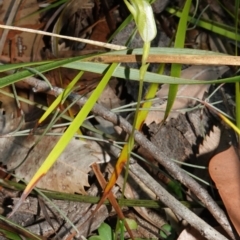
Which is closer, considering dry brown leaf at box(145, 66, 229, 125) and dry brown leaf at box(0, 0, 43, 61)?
dry brown leaf at box(145, 66, 229, 125)

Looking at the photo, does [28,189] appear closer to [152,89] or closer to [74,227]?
[74,227]

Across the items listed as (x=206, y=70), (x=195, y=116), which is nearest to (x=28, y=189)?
(x=195, y=116)

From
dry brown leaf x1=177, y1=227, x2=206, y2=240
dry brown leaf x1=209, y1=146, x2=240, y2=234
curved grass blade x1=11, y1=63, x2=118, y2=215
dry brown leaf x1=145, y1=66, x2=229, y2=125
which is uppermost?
curved grass blade x1=11, y1=63, x2=118, y2=215

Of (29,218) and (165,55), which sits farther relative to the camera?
(29,218)

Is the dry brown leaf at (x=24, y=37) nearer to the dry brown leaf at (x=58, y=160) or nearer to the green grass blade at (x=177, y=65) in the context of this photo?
the dry brown leaf at (x=58, y=160)

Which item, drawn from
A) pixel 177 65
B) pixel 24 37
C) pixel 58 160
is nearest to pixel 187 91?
pixel 177 65

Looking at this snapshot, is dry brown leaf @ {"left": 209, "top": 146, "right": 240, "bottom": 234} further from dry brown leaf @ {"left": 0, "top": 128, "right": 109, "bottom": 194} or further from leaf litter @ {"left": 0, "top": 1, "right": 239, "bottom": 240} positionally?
dry brown leaf @ {"left": 0, "top": 128, "right": 109, "bottom": 194}

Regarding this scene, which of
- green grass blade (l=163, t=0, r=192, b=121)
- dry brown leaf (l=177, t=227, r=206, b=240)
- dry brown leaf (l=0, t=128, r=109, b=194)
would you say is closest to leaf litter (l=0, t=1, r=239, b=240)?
dry brown leaf (l=0, t=128, r=109, b=194)

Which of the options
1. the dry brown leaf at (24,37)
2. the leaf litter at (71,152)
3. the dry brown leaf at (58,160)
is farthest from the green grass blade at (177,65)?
the dry brown leaf at (24,37)
